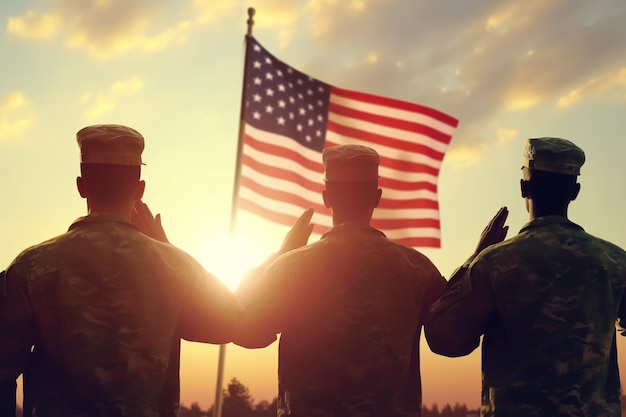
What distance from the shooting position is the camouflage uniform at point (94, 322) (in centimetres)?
481

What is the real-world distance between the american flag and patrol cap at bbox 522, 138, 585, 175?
24.4ft

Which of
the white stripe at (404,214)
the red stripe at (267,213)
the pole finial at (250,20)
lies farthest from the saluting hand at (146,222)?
the white stripe at (404,214)

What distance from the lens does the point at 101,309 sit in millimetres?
4859

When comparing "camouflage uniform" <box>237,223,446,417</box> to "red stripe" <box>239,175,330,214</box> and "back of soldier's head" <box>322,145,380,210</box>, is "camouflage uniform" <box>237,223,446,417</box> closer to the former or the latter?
"back of soldier's head" <box>322,145,380,210</box>

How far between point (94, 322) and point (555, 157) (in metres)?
3.25

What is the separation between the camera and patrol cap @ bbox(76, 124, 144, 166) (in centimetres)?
517

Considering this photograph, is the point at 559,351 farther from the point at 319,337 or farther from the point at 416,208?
the point at 416,208

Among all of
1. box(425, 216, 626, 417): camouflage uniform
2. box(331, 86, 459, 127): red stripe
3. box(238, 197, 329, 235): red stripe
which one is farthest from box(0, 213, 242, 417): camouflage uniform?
box(331, 86, 459, 127): red stripe

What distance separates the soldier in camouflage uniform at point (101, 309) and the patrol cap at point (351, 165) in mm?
1244

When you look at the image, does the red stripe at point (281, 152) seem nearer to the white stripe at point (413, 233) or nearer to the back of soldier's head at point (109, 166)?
the white stripe at point (413, 233)

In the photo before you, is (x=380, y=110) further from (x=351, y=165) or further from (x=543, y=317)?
(x=543, y=317)

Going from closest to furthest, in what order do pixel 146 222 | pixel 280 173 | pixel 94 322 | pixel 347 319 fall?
pixel 94 322
pixel 347 319
pixel 146 222
pixel 280 173

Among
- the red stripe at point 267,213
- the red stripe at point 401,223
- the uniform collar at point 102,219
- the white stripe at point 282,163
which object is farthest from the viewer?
the red stripe at point 401,223

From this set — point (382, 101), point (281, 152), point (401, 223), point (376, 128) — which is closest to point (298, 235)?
point (281, 152)
